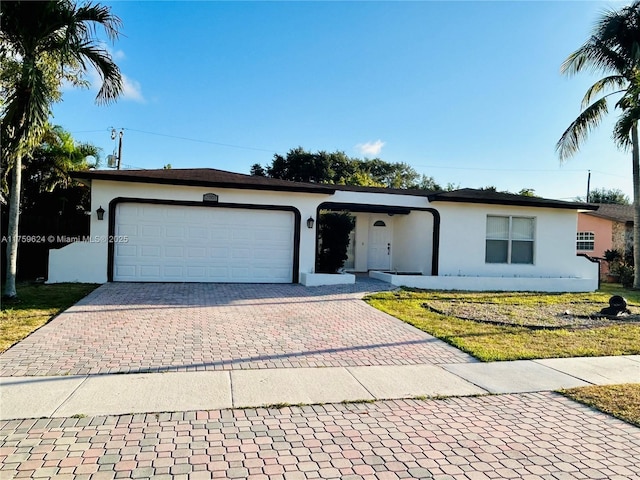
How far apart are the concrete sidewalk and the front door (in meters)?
12.4

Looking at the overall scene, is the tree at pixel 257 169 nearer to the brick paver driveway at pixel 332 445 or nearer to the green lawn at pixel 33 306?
the green lawn at pixel 33 306

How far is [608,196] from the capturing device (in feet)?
161

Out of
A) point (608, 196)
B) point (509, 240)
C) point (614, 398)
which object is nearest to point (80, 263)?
point (614, 398)

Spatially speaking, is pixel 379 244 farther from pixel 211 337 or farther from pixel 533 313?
pixel 211 337

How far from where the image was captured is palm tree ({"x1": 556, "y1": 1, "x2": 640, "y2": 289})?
50.3 ft

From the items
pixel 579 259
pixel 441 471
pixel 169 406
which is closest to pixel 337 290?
pixel 169 406

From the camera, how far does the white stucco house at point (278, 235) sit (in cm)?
1244

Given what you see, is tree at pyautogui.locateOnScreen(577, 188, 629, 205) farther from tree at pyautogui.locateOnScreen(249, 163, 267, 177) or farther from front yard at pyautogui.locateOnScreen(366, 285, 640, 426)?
front yard at pyautogui.locateOnScreen(366, 285, 640, 426)

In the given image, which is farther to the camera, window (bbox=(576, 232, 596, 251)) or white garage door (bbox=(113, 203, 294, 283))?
window (bbox=(576, 232, 596, 251))

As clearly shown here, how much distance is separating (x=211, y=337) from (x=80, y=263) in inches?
291

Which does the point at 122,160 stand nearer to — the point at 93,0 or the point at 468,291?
the point at 93,0

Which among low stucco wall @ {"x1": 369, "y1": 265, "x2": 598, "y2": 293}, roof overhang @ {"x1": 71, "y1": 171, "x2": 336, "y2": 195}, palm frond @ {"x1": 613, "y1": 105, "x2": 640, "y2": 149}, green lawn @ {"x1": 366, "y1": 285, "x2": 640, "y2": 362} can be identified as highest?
palm frond @ {"x1": 613, "y1": 105, "x2": 640, "y2": 149}

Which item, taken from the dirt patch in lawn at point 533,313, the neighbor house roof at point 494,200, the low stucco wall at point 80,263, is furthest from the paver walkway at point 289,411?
the neighbor house roof at point 494,200

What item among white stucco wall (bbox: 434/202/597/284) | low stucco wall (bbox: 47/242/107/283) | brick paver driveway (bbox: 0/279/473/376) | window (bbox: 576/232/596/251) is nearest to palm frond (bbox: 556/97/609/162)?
white stucco wall (bbox: 434/202/597/284)
